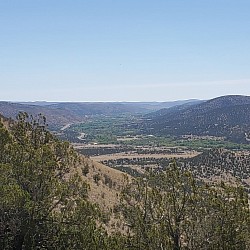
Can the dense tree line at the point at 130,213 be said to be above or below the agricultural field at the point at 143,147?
above

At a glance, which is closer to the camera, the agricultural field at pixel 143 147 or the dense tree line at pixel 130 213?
the dense tree line at pixel 130 213

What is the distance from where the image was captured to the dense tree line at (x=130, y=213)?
16.0 m

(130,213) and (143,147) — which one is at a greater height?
(130,213)

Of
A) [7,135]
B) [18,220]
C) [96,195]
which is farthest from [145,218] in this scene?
[96,195]

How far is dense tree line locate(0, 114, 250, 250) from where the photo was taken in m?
16.0

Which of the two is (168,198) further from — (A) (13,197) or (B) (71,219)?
(A) (13,197)

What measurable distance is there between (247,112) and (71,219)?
180 meters

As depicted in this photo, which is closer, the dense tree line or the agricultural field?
the dense tree line

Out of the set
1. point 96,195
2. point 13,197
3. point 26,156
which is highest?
point 26,156

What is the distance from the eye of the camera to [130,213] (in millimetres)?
17688

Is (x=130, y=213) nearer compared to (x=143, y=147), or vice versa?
(x=130, y=213)

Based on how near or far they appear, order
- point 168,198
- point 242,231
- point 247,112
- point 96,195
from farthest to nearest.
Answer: point 247,112 < point 96,195 < point 168,198 < point 242,231

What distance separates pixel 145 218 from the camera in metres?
17.3

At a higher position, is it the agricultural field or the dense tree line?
the dense tree line
